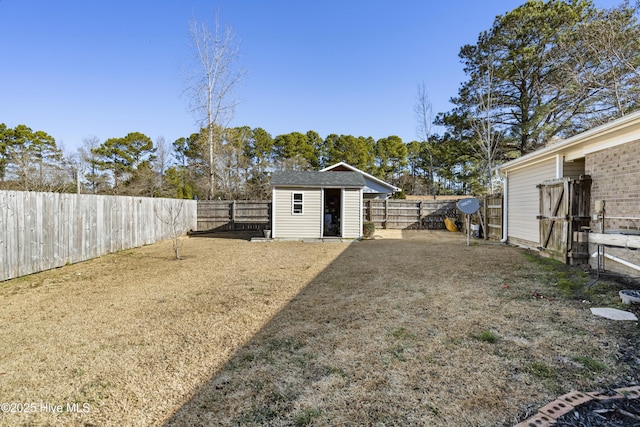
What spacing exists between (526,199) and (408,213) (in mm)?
8203

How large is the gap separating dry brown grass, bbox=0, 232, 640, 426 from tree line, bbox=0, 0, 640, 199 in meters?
6.15

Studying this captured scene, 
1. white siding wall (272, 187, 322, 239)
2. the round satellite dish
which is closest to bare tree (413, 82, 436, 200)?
the round satellite dish

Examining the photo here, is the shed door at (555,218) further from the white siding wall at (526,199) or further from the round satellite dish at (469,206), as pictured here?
the round satellite dish at (469,206)

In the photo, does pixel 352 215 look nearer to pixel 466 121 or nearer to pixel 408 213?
pixel 408 213

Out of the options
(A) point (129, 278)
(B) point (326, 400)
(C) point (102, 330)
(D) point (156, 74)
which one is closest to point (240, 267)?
(A) point (129, 278)

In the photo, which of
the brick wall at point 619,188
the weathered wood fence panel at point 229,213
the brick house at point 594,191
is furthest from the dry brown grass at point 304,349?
the weathered wood fence panel at point 229,213

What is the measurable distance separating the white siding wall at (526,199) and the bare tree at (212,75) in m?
16.1

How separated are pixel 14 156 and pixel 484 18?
A: 28414 mm

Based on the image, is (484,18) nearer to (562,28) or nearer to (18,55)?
(562,28)

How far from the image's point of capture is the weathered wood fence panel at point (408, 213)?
1702 cm

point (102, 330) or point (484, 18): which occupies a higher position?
point (484, 18)

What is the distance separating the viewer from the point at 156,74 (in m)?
14.3

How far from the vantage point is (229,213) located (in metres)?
16.0

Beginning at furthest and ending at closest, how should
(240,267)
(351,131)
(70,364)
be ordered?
(351,131), (240,267), (70,364)
